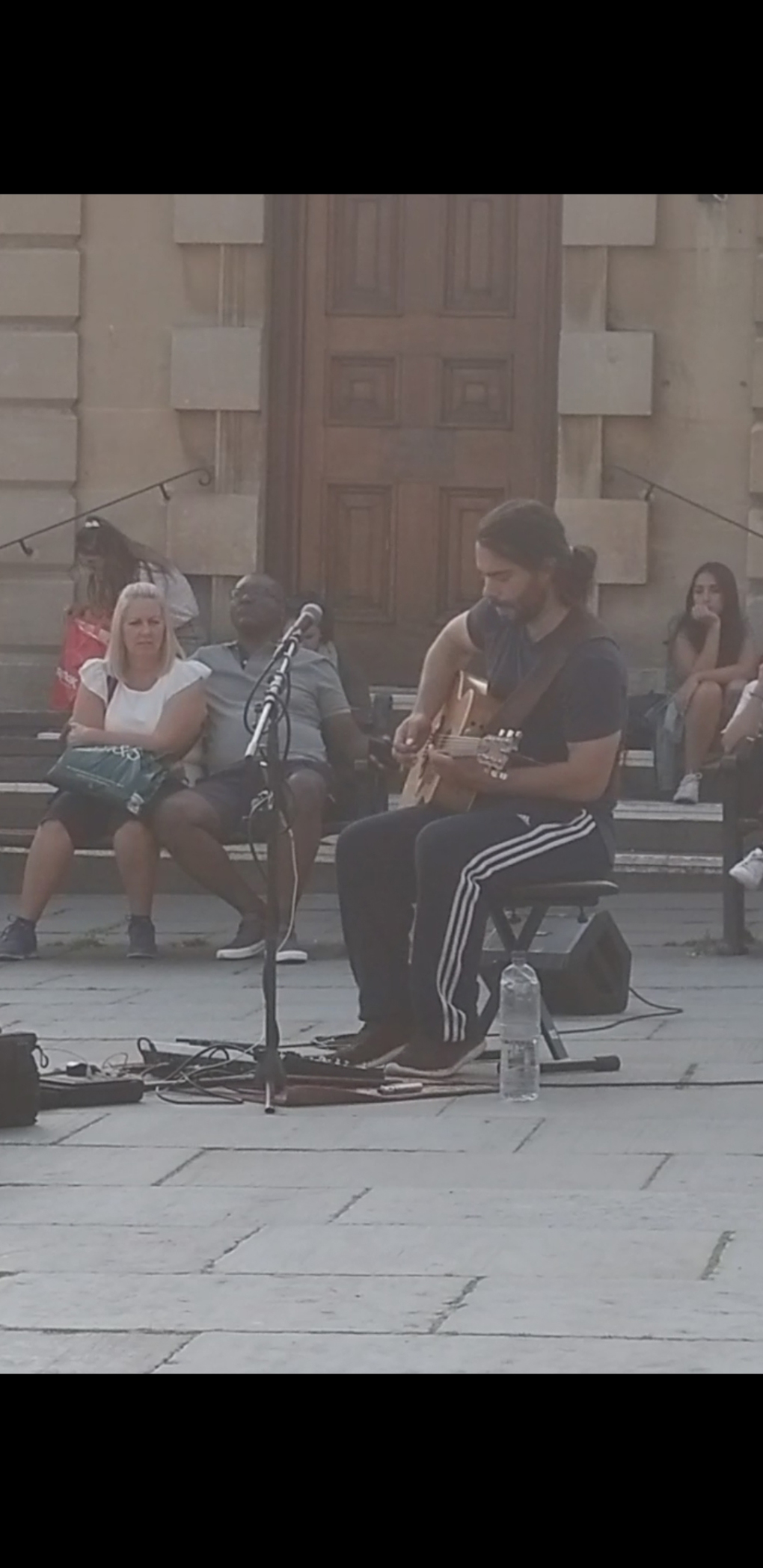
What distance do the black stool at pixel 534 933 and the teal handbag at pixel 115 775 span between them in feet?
8.23

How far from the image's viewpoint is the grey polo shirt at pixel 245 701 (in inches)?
449

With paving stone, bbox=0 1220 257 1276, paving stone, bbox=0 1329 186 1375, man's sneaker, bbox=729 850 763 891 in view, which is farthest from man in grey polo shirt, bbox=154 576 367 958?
paving stone, bbox=0 1329 186 1375

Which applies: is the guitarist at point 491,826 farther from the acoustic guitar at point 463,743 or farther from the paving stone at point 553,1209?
the paving stone at point 553,1209

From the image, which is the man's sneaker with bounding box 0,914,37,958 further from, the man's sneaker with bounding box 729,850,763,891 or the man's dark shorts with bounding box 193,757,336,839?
the man's sneaker with bounding box 729,850,763,891

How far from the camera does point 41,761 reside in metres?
13.1

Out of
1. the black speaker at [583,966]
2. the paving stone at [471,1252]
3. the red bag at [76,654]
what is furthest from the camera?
the red bag at [76,654]

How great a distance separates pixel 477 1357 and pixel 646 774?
28.3ft

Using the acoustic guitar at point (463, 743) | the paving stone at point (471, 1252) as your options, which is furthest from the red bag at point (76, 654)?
the paving stone at point (471, 1252)

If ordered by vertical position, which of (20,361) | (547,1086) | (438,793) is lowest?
(547,1086)

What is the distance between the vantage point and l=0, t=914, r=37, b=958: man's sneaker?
11.0 m

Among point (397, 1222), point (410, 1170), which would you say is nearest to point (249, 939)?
point (410, 1170)
